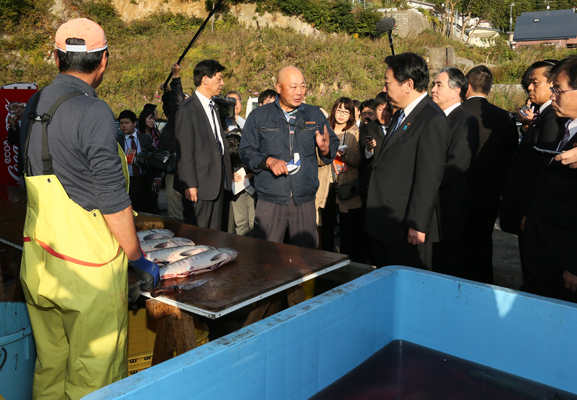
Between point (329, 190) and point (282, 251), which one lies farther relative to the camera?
point (329, 190)

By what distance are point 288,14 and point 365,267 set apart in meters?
32.7

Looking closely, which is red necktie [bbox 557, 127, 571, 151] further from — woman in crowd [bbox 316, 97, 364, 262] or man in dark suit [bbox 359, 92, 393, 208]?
woman in crowd [bbox 316, 97, 364, 262]

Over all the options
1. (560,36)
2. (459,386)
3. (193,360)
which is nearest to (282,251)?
(459,386)

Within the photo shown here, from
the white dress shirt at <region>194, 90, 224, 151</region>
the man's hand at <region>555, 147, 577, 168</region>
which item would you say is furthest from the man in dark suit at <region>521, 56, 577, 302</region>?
the white dress shirt at <region>194, 90, 224, 151</region>

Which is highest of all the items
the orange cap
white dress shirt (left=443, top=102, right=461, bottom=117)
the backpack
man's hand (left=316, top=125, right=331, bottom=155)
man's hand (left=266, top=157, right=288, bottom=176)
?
the orange cap

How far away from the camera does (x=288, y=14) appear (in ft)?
110

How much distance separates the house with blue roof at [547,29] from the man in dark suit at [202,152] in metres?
60.8

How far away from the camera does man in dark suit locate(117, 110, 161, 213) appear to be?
6844 mm

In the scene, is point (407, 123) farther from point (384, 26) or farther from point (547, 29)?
point (547, 29)

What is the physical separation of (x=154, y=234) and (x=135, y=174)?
3687 mm

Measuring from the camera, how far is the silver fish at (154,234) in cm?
339

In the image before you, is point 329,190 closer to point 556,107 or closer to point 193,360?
point 556,107

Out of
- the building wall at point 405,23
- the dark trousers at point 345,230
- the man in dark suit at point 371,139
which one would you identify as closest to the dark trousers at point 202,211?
the dark trousers at point 345,230

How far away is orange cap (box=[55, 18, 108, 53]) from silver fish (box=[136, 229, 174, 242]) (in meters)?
1.52
